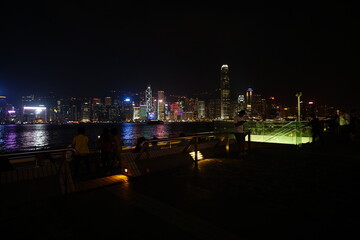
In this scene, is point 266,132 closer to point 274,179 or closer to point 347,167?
point 347,167

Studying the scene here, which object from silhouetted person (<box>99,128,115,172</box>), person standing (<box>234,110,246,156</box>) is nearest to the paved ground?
silhouetted person (<box>99,128,115,172</box>)

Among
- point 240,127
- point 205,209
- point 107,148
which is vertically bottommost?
point 205,209

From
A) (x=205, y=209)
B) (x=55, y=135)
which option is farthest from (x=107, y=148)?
(x=55, y=135)

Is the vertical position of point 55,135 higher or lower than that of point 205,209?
lower

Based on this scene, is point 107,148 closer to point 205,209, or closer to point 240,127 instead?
point 205,209

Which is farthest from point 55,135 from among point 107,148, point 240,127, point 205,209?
point 205,209

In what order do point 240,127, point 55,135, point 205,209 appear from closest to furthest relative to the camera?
point 205,209 < point 240,127 < point 55,135

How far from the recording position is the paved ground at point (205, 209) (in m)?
3.64

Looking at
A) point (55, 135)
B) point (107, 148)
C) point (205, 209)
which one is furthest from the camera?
point (55, 135)

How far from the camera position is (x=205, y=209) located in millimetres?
4488

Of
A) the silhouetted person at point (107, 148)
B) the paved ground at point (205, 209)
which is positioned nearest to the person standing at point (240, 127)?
the paved ground at point (205, 209)

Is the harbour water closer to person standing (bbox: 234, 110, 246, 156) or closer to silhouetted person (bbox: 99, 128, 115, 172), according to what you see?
silhouetted person (bbox: 99, 128, 115, 172)

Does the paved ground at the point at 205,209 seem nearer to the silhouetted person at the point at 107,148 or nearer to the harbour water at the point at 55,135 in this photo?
the silhouetted person at the point at 107,148

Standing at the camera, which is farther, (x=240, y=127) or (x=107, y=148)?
(x=240, y=127)
